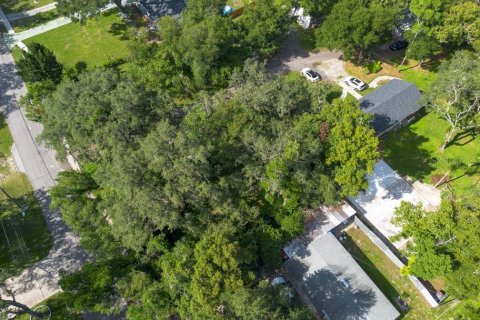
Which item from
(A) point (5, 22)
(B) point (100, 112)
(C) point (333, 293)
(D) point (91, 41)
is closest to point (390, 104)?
(C) point (333, 293)

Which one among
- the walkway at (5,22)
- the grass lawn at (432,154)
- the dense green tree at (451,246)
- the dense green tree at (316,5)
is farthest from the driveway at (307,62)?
the walkway at (5,22)

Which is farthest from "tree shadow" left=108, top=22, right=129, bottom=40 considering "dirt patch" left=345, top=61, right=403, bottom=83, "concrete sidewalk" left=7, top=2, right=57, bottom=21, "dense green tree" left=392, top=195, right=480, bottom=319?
"dense green tree" left=392, top=195, right=480, bottom=319

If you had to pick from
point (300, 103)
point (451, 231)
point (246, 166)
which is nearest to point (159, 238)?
point (246, 166)

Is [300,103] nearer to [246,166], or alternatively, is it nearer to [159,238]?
[246,166]

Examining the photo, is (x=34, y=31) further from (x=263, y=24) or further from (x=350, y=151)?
(x=350, y=151)

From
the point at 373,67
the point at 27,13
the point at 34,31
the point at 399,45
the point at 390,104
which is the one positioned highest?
the point at 27,13

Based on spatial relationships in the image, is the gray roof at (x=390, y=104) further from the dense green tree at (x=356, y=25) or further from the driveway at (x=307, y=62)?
the driveway at (x=307, y=62)
